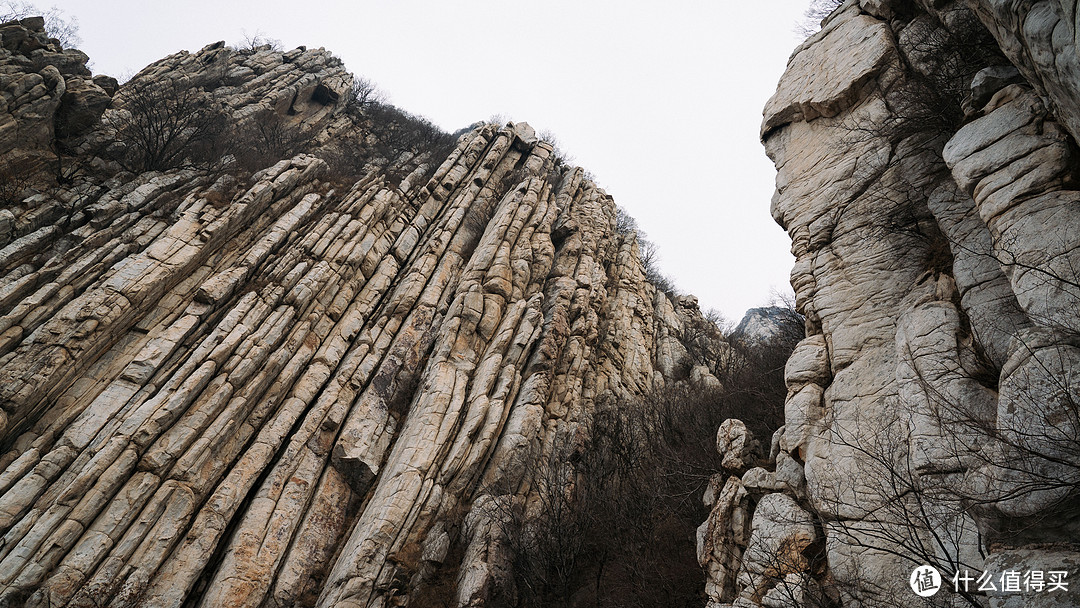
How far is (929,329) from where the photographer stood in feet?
28.3

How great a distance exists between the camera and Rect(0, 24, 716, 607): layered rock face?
14.5m

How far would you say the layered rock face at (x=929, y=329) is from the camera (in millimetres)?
6012

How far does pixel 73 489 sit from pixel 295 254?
39.7ft

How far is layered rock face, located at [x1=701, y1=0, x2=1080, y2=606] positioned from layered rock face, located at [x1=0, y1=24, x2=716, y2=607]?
33.3 feet

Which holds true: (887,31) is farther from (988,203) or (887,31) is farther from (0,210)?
(0,210)

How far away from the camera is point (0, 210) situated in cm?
1831

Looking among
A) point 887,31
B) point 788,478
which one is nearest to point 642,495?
point 788,478

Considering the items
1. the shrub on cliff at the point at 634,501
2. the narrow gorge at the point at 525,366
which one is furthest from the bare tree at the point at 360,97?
the shrub on cliff at the point at 634,501

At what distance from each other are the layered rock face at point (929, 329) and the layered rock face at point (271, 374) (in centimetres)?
1016
